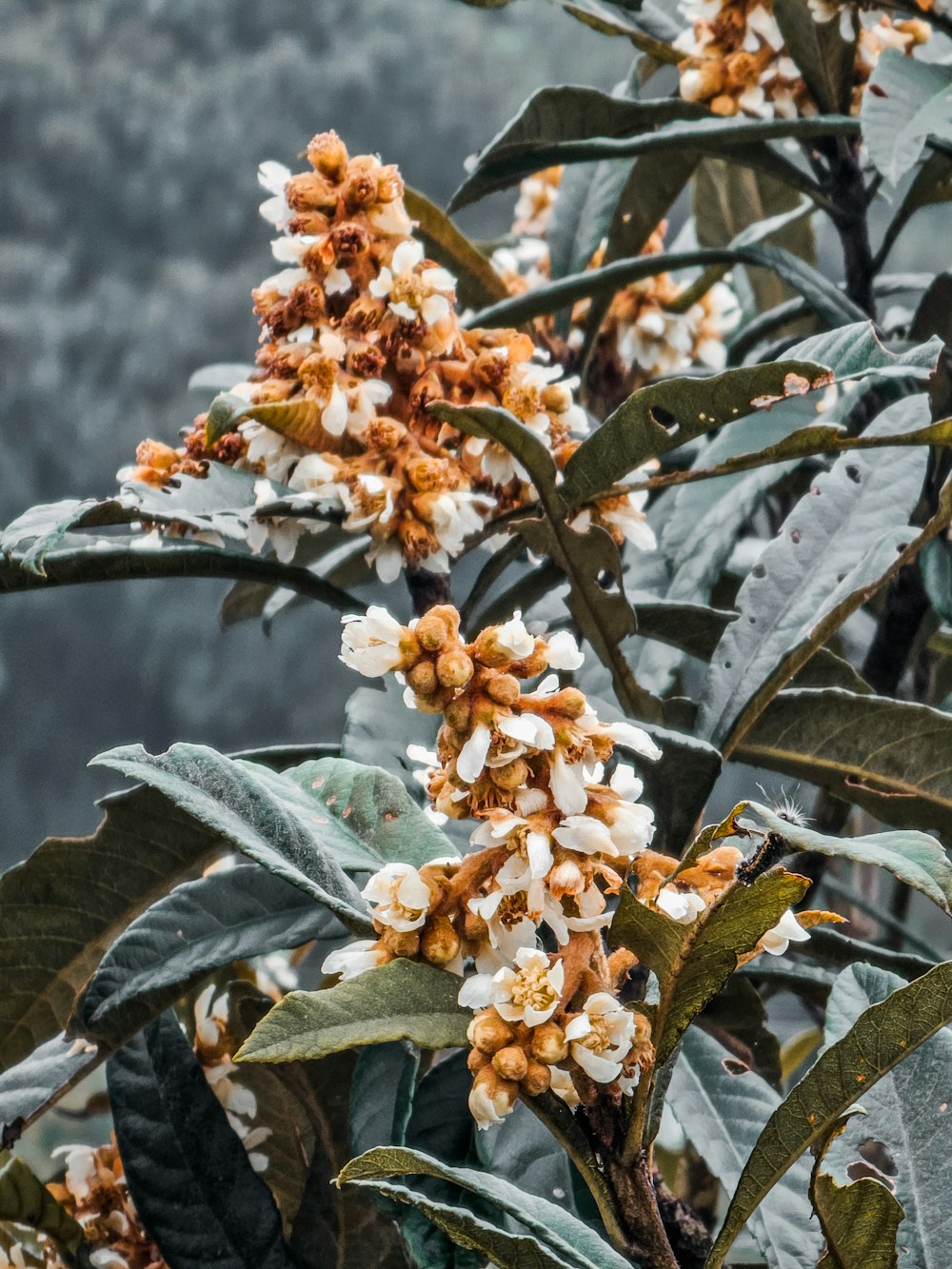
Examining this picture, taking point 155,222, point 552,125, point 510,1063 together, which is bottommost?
point 510,1063

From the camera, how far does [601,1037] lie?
336 mm

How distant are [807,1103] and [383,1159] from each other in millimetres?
106

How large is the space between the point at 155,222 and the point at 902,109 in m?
2.22

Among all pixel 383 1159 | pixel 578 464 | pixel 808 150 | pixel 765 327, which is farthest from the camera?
pixel 765 327

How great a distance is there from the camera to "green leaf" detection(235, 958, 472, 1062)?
316 mm

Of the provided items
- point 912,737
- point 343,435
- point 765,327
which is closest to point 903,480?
point 912,737

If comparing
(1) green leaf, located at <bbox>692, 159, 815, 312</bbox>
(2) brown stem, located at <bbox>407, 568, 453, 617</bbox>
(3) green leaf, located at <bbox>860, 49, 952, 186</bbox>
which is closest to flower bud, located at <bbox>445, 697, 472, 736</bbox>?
(2) brown stem, located at <bbox>407, 568, 453, 617</bbox>

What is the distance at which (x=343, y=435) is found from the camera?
→ 0.54 metres

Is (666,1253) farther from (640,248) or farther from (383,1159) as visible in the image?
(640,248)

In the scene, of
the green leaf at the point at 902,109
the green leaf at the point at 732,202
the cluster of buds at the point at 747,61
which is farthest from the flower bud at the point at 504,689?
the green leaf at the point at 732,202

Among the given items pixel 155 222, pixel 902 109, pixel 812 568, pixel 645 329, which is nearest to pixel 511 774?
pixel 812 568

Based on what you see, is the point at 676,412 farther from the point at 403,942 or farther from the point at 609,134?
the point at 609,134

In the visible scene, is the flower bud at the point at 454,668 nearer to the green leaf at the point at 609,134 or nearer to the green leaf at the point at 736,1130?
the green leaf at the point at 736,1130

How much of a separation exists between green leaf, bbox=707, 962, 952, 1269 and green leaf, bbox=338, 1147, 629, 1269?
3 cm
